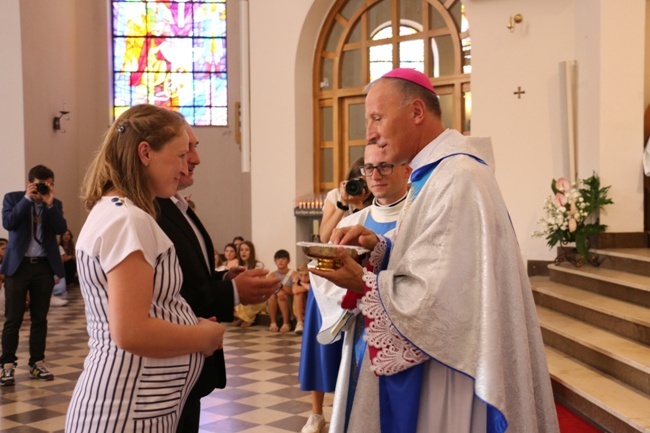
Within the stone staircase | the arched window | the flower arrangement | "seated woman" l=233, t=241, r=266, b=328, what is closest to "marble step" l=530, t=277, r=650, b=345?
the stone staircase

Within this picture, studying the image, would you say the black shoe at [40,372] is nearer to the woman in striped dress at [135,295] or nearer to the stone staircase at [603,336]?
the stone staircase at [603,336]

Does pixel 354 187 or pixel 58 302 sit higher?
pixel 354 187

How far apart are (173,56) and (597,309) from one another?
1268cm

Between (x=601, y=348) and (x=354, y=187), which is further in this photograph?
(x=601, y=348)

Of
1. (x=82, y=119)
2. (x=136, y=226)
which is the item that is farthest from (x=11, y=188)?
(x=136, y=226)

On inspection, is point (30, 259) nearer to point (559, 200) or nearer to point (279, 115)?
point (559, 200)

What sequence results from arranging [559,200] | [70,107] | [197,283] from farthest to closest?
[70,107] → [559,200] → [197,283]

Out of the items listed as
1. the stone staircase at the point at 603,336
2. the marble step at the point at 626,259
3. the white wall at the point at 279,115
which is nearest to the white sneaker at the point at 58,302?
the white wall at the point at 279,115

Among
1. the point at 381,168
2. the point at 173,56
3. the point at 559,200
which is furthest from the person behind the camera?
the point at 173,56

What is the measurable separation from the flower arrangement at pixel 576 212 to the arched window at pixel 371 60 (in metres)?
2.23

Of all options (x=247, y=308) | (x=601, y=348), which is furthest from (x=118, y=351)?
(x=247, y=308)

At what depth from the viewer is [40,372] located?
6418 millimetres

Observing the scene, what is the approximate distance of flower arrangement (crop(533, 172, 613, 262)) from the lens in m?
7.01

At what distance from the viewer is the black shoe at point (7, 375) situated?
20.1ft
